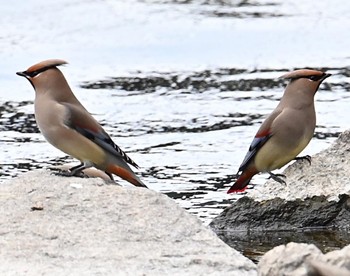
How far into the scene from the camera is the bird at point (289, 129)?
6.69 metres

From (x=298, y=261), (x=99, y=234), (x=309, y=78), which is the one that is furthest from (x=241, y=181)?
(x=298, y=261)

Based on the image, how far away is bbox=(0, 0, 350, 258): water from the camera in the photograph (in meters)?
8.45

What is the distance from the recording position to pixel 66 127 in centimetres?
627

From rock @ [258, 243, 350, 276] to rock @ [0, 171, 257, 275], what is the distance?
0.54 metres

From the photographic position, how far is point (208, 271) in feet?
15.9

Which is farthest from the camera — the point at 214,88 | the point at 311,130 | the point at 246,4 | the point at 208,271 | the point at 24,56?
the point at 246,4

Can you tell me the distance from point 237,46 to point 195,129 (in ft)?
7.56

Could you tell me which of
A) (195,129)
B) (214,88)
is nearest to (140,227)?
(195,129)

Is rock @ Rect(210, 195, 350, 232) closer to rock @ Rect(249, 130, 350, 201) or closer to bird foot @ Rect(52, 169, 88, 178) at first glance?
rock @ Rect(249, 130, 350, 201)

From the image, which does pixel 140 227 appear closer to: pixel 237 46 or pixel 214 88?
pixel 214 88

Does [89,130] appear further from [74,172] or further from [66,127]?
[74,172]

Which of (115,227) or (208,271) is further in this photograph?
(115,227)

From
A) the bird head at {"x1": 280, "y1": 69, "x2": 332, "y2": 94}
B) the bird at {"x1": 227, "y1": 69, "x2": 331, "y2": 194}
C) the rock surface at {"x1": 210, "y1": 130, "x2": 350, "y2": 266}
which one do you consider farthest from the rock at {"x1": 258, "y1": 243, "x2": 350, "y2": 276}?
the bird head at {"x1": 280, "y1": 69, "x2": 332, "y2": 94}

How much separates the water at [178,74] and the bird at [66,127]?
86 cm
